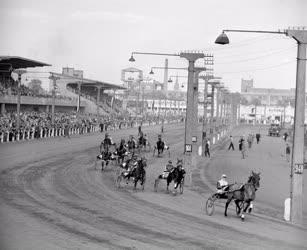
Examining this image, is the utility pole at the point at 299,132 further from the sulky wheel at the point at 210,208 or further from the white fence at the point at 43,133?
the white fence at the point at 43,133

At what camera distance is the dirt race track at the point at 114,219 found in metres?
11.6

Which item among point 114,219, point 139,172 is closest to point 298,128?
point 114,219

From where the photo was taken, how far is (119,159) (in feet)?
86.8

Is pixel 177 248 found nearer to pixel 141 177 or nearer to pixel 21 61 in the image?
pixel 141 177

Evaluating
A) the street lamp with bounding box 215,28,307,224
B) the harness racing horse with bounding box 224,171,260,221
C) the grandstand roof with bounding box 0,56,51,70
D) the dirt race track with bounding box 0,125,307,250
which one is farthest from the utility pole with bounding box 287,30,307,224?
the grandstand roof with bounding box 0,56,51,70

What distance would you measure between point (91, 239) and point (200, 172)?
16436mm

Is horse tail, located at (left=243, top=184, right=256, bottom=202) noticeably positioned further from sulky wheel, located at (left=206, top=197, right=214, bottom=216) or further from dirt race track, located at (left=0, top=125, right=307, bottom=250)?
sulky wheel, located at (left=206, top=197, right=214, bottom=216)

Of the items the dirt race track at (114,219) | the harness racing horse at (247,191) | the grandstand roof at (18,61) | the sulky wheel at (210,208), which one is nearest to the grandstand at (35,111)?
the grandstand roof at (18,61)

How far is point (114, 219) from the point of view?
13883mm

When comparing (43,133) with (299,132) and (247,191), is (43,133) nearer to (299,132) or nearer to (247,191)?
(299,132)

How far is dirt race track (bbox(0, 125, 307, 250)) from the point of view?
1161cm

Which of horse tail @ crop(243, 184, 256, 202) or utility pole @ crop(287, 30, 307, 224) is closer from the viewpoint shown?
horse tail @ crop(243, 184, 256, 202)

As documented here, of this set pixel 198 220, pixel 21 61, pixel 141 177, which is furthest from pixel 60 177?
pixel 21 61

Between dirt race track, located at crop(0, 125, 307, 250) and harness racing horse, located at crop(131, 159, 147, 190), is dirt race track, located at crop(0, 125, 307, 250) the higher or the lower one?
the lower one
